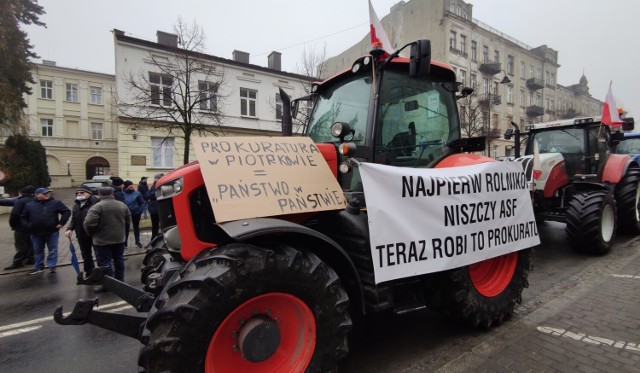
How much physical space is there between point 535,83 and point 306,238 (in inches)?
1809

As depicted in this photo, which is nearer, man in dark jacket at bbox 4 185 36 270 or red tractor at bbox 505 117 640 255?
red tractor at bbox 505 117 640 255

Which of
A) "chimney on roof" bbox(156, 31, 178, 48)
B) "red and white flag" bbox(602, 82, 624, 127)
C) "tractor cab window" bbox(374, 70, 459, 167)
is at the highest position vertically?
"chimney on roof" bbox(156, 31, 178, 48)

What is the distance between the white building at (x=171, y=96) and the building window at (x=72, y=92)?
26280 mm

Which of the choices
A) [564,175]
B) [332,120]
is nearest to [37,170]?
[332,120]

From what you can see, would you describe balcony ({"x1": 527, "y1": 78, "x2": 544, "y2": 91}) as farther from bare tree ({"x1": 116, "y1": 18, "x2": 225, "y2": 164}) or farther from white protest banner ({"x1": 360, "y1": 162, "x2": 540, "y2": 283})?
white protest banner ({"x1": 360, "y1": 162, "x2": 540, "y2": 283})

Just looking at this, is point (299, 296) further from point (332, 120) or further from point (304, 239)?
point (332, 120)

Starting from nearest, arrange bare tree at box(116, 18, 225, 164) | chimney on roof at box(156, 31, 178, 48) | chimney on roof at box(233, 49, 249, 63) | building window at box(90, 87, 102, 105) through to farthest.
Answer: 1. bare tree at box(116, 18, 225, 164)
2. chimney on roof at box(156, 31, 178, 48)
3. chimney on roof at box(233, 49, 249, 63)
4. building window at box(90, 87, 102, 105)

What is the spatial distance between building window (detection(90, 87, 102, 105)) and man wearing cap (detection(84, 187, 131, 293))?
42083mm

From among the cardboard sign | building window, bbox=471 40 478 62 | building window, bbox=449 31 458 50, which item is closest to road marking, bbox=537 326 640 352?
the cardboard sign

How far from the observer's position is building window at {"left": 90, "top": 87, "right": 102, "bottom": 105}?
1564 inches

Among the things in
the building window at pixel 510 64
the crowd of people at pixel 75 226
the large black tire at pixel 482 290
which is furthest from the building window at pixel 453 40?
the large black tire at pixel 482 290

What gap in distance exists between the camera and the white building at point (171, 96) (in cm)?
1645

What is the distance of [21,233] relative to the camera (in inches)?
286

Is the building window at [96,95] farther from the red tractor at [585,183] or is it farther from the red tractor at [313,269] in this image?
the red tractor at [585,183]
